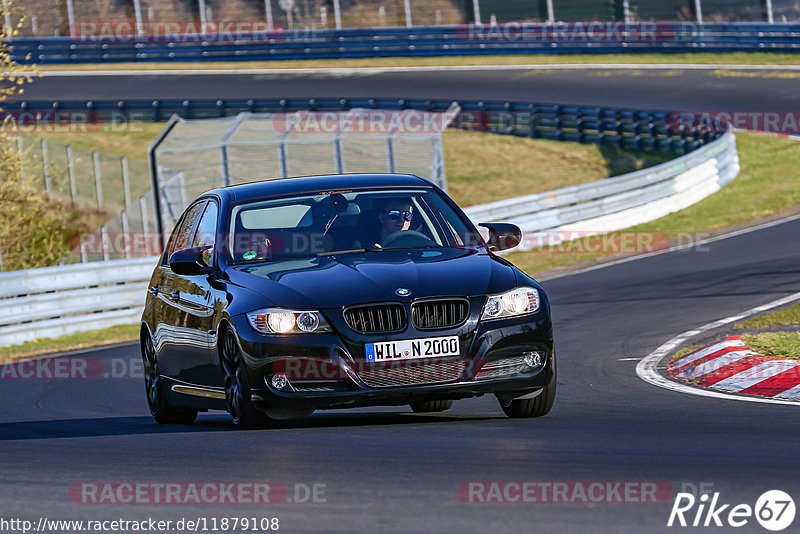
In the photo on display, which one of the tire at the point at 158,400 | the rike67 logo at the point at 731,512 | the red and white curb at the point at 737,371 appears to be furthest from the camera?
the tire at the point at 158,400

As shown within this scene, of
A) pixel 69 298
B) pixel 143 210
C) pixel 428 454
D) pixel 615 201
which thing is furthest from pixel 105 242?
pixel 428 454

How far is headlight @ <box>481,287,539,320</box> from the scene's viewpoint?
292 inches

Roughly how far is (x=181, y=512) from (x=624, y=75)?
3880 centimetres

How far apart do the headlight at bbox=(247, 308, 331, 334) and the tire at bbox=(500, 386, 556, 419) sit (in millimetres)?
1410

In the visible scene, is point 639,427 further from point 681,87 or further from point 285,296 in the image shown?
point 681,87

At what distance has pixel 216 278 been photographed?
27.3ft

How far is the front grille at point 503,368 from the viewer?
7.39 meters

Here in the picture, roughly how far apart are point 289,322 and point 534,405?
163cm

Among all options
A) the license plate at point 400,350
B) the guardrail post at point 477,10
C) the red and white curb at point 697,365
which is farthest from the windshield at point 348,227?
the guardrail post at point 477,10

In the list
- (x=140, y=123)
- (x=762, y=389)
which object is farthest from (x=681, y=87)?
(x=762, y=389)

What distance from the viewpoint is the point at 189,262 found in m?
8.40

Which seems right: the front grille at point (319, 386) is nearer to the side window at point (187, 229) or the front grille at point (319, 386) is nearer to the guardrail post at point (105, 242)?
the side window at point (187, 229)

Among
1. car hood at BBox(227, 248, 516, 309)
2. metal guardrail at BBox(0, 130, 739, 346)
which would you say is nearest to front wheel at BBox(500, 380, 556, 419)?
car hood at BBox(227, 248, 516, 309)

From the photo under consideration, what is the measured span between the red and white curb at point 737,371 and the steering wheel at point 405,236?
7.86 ft
